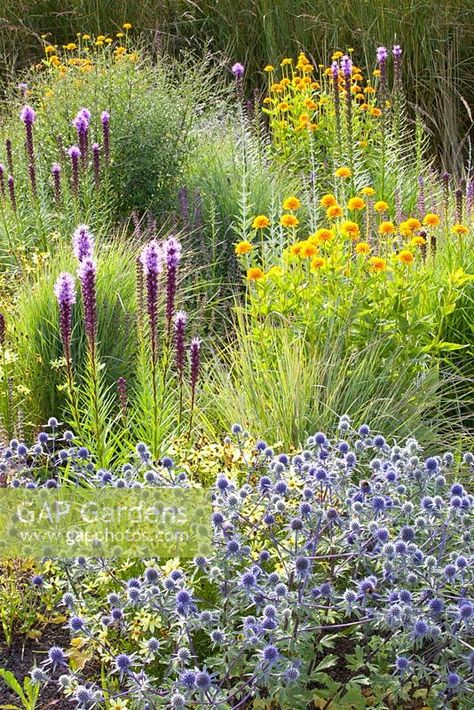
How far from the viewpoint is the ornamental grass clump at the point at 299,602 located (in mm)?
2176

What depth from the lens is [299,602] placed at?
2.19m

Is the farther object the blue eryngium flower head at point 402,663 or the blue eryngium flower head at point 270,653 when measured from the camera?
the blue eryngium flower head at point 402,663

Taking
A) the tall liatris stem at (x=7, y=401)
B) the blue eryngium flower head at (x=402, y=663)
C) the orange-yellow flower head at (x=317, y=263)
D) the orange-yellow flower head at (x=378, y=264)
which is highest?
the orange-yellow flower head at (x=317, y=263)

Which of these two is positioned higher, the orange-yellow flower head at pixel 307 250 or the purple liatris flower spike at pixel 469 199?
the purple liatris flower spike at pixel 469 199

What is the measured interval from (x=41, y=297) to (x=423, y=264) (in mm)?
1842

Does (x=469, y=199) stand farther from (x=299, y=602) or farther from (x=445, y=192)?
(x=299, y=602)

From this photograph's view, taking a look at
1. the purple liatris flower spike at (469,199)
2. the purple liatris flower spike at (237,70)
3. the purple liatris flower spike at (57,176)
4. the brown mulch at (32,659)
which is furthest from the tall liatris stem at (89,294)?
the purple liatris flower spike at (237,70)

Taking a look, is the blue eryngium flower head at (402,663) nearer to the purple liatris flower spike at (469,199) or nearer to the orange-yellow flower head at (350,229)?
the orange-yellow flower head at (350,229)

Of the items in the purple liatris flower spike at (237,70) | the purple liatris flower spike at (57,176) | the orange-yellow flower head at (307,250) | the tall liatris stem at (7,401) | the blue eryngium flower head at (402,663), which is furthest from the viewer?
the purple liatris flower spike at (237,70)

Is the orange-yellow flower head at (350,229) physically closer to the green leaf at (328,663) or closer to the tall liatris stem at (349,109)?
the tall liatris stem at (349,109)

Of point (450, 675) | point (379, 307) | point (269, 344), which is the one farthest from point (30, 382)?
point (450, 675)

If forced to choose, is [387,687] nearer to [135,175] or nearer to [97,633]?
[97,633]

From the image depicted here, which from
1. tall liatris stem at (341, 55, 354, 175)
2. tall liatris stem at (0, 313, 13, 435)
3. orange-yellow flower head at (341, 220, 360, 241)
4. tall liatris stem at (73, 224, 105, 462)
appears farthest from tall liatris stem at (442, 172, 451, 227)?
tall liatris stem at (73, 224, 105, 462)

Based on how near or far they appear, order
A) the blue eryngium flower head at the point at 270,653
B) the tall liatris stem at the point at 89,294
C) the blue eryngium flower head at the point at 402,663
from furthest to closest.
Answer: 1. the tall liatris stem at the point at 89,294
2. the blue eryngium flower head at the point at 402,663
3. the blue eryngium flower head at the point at 270,653
